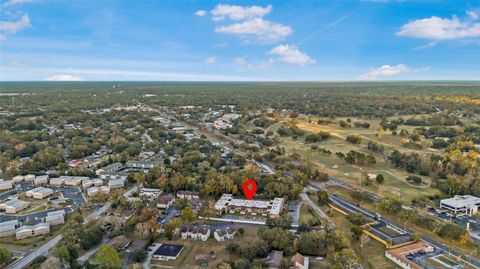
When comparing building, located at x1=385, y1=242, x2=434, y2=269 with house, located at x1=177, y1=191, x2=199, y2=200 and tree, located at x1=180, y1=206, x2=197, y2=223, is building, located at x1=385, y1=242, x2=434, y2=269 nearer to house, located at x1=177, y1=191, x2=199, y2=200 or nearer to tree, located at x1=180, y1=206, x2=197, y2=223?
tree, located at x1=180, y1=206, x2=197, y2=223

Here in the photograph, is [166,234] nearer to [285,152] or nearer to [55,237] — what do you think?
[55,237]

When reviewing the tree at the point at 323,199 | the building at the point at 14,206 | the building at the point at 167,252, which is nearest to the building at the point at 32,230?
the building at the point at 14,206

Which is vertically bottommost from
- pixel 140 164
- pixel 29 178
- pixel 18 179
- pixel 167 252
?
pixel 167 252

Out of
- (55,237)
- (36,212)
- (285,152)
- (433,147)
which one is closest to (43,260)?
(55,237)

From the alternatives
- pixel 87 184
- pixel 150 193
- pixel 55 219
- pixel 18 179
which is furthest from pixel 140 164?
pixel 55 219

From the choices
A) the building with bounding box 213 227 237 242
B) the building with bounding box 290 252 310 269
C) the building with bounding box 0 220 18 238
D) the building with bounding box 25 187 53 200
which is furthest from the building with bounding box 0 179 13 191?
the building with bounding box 290 252 310 269

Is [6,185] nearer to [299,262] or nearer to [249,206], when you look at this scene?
[249,206]
